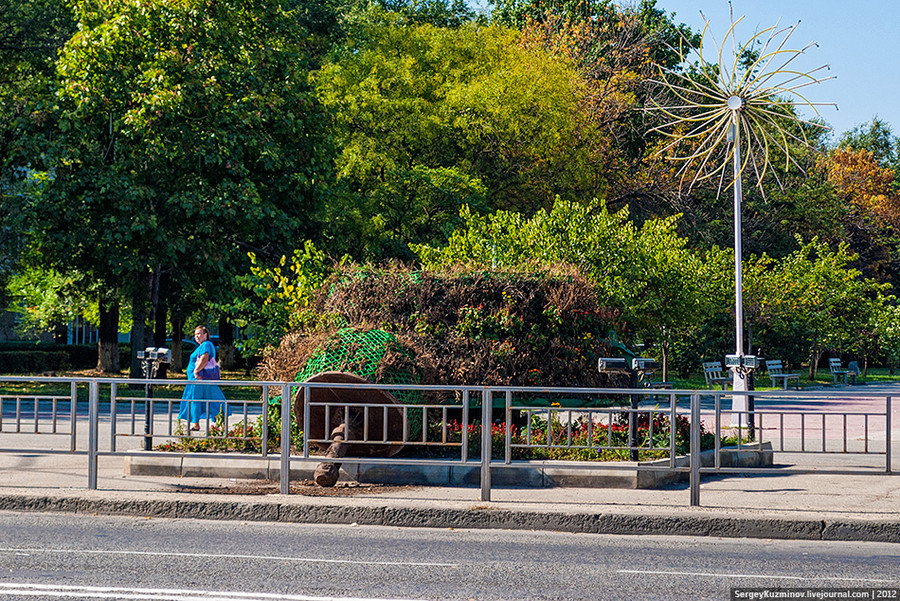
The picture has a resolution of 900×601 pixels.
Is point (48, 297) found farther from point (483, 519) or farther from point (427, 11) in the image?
point (483, 519)

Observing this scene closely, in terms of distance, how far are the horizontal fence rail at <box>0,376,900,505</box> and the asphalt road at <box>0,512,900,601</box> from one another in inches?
41.8

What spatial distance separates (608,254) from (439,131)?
1108 centimetres

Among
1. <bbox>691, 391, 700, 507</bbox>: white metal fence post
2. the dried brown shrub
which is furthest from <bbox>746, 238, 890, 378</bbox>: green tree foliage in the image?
<bbox>691, 391, 700, 507</bbox>: white metal fence post

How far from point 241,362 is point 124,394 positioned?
124ft

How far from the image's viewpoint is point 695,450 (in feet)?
31.9

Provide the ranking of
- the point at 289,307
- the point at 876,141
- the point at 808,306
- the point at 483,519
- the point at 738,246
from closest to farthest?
the point at 483,519 → the point at 289,307 → the point at 738,246 → the point at 808,306 → the point at 876,141

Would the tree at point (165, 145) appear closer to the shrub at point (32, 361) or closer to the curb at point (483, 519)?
the shrub at point (32, 361)

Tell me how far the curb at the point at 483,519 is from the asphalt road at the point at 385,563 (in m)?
0.17

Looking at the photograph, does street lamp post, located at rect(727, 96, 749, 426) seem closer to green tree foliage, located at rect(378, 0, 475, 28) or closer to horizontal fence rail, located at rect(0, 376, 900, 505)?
horizontal fence rail, located at rect(0, 376, 900, 505)

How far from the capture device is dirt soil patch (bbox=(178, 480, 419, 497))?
1038 centimetres

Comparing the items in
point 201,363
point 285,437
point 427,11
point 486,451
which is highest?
point 427,11

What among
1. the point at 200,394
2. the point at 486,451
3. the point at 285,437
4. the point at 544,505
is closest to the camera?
the point at 544,505

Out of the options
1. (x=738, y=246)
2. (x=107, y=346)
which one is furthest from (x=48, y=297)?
(x=738, y=246)

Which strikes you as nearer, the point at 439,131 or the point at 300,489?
the point at 300,489
